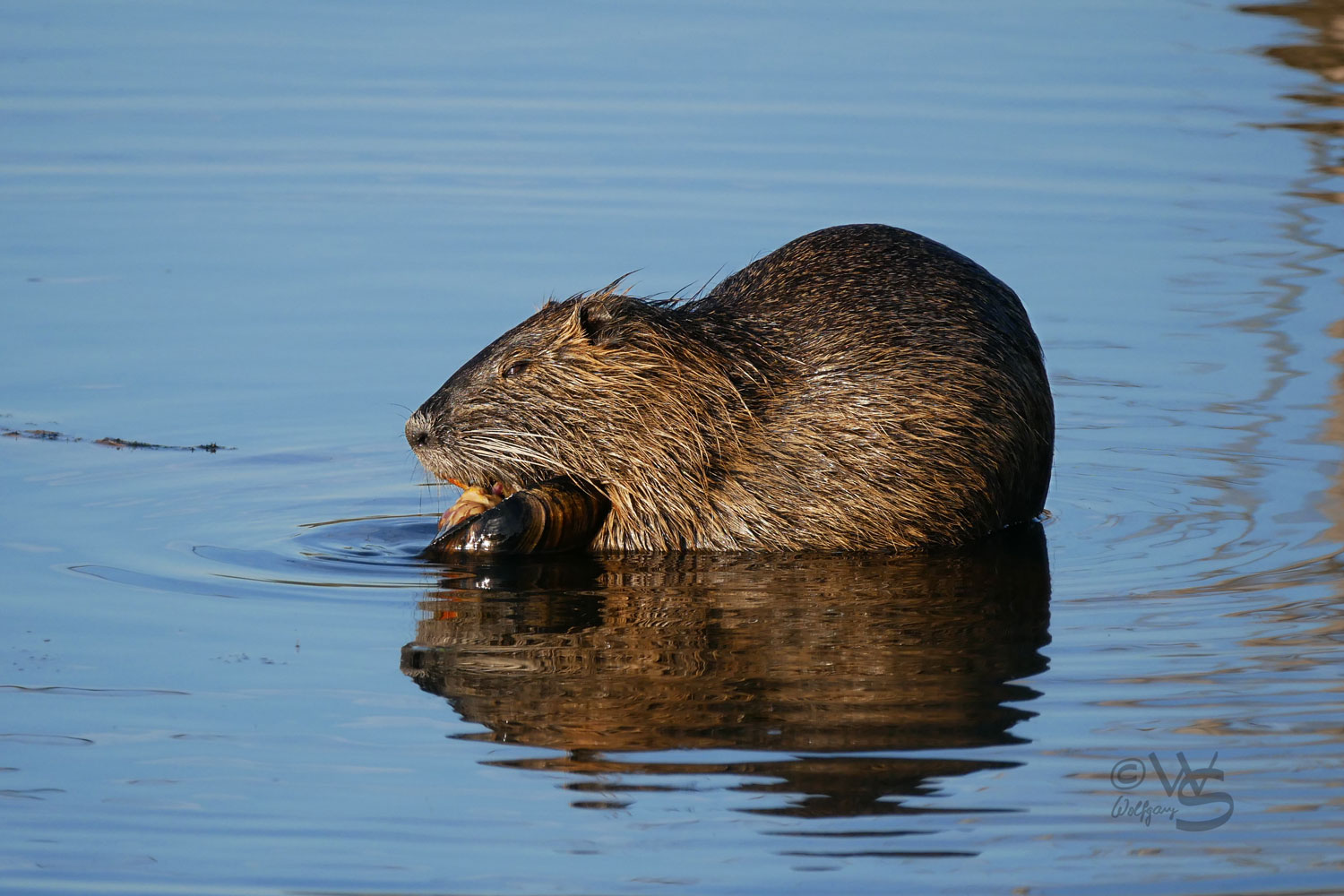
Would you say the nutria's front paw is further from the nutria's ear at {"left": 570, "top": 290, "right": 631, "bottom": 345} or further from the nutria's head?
the nutria's ear at {"left": 570, "top": 290, "right": 631, "bottom": 345}

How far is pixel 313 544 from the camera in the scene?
289 inches

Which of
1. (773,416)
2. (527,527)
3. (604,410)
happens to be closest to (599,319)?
(604,410)

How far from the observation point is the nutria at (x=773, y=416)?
24.2 feet

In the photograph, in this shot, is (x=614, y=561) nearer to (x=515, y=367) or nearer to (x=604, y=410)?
(x=604, y=410)

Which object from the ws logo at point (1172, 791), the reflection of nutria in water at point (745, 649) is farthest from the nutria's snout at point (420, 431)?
the ws logo at point (1172, 791)

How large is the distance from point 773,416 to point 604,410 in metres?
0.63

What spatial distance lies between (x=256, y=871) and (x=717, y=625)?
2203 mm

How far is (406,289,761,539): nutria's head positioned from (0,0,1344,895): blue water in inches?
14.4

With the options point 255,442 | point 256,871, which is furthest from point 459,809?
point 255,442

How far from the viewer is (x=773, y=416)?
7.48 m

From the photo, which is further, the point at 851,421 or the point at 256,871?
the point at 851,421

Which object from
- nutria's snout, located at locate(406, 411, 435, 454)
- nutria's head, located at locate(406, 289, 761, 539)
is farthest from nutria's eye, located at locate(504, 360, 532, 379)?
nutria's snout, located at locate(406, 411, 435, 454)

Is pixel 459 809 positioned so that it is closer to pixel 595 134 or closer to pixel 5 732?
pixel 5 732

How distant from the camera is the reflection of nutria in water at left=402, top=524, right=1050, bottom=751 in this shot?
216 inches
